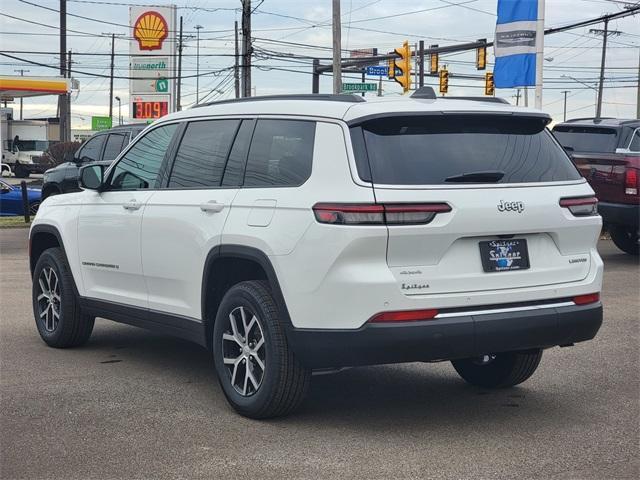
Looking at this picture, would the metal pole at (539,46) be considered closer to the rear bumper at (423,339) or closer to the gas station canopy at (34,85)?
the rear bumper at (423,339)

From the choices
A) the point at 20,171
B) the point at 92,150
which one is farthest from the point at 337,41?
the point at 20,171

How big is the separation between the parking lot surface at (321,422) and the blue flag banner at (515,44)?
11.1m

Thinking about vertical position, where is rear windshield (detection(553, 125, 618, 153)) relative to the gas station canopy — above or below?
Answer: below

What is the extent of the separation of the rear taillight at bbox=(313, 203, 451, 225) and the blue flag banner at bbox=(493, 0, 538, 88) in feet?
45.4

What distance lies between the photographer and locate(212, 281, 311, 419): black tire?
567 centimetres

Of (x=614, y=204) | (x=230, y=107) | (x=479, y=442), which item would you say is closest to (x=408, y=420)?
(x=479, y=442)

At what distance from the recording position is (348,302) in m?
5.36

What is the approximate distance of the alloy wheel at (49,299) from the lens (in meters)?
8.29

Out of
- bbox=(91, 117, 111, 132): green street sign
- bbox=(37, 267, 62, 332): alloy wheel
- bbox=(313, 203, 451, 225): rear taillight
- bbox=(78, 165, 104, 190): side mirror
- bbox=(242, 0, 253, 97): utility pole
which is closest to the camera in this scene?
bbox=(313, 203, 451, 225): rear taillight

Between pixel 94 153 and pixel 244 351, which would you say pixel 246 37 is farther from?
pixel 244 351

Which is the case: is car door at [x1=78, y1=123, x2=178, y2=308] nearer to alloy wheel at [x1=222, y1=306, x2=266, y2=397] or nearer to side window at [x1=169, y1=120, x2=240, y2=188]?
side window at [x1=169, y1=120, x2=240, y2=188]

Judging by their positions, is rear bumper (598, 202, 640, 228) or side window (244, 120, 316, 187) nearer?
side window (244, 120, 316, 187)

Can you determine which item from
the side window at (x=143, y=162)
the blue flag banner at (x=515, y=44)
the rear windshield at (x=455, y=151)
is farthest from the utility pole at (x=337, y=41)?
the rear windshield at (x=455, y=151)

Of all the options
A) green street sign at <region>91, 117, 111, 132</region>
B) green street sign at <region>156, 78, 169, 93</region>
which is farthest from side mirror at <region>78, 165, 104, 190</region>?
green street sign at <region>91, 117, 111, 132</region>
